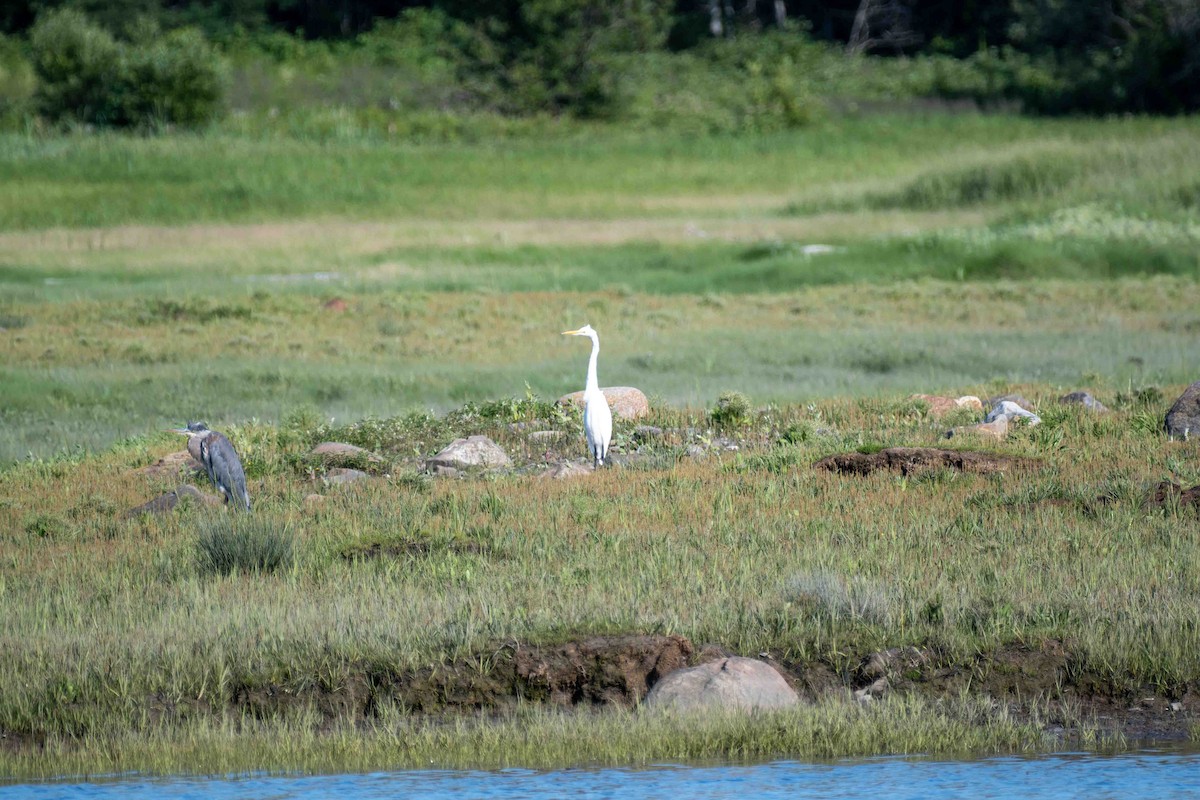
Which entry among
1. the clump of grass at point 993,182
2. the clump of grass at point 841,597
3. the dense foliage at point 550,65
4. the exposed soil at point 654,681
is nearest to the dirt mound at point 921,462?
the clump of grass at point 841,597

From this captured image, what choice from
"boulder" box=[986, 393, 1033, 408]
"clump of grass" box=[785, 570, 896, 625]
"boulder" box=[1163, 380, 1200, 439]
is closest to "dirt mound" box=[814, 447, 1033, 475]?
"boulder" box=[1163, 380, 1200, 439]

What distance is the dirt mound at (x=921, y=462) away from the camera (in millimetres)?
13578

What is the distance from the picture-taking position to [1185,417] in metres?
15.1

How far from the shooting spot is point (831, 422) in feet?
56.1

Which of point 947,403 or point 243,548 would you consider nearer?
point 243,548

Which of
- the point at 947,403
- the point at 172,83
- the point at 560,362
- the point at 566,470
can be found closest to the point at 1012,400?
the point at 947,403

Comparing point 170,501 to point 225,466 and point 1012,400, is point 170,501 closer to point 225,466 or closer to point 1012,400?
point 225,466

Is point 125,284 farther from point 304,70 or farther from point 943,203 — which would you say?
point 304,70

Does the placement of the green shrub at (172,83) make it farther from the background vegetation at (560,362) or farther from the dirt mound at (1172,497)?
the dirt mound at (1172,497)

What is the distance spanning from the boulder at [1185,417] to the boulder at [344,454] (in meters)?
7.39

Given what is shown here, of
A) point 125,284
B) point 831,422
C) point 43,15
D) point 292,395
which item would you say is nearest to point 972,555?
point 831,422

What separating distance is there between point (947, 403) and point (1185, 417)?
3082mm

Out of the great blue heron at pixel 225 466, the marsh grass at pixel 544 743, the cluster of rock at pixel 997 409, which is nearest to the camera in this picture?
the marsh grass at pixel 544 743

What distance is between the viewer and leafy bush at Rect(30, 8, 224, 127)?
5412 cm
